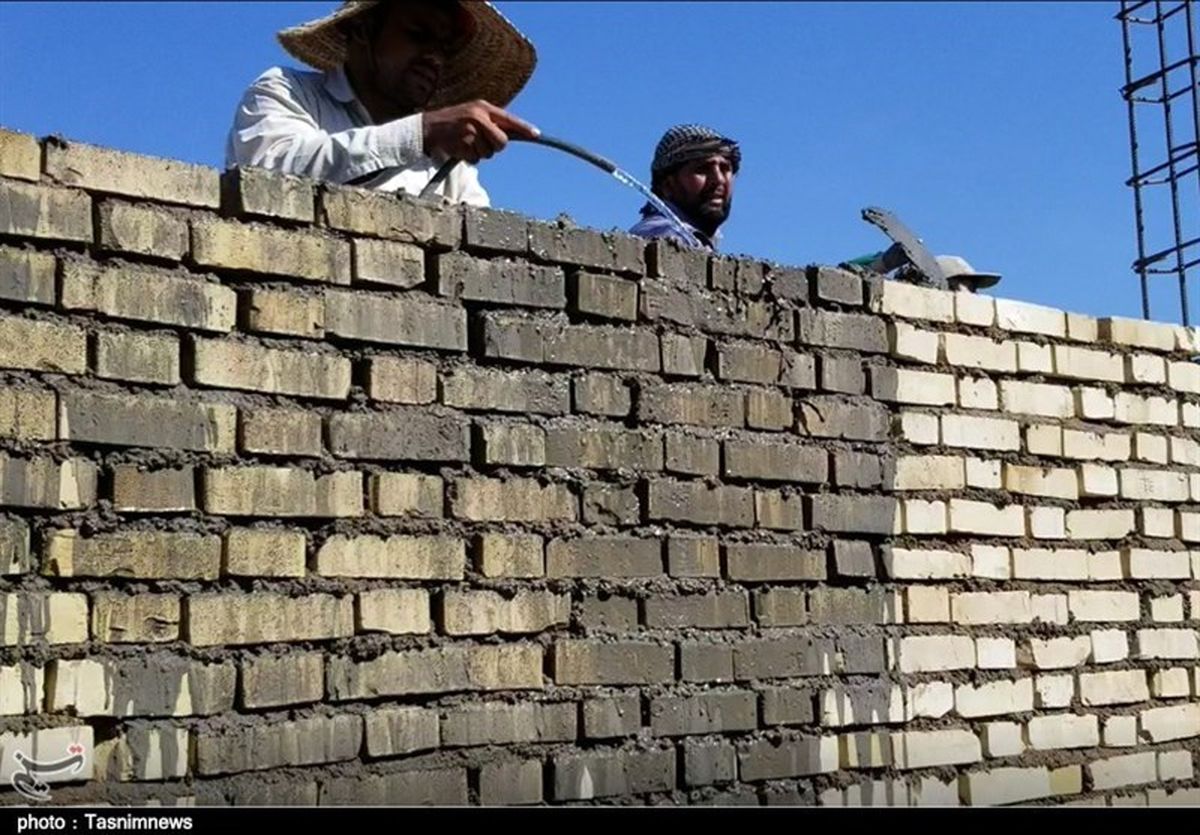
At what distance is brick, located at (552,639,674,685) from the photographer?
141 inches

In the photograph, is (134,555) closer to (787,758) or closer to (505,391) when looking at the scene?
(505,391)

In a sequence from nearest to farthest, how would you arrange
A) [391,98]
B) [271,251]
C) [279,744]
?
1. [279,744]
2. [271,251]
3. [391,98]

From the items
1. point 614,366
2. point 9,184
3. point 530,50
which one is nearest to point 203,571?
point 9,184

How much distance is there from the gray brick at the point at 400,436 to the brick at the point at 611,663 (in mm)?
510

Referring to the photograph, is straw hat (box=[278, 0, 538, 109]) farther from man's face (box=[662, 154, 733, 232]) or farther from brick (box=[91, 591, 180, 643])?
brick (box=[91, 591, 180, 643])

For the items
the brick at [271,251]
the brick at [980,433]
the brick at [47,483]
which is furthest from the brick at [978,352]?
the brick at [47,483]

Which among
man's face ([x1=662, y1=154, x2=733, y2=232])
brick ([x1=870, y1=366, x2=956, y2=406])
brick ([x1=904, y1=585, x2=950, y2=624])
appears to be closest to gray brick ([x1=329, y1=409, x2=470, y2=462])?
brick ([x1=870, y1=366, x2=956, y2=406])

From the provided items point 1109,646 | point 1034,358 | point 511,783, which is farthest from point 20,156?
point 1109,646

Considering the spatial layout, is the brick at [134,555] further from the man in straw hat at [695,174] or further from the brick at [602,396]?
the man in straw hat at [695,174]

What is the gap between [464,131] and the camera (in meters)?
3.67

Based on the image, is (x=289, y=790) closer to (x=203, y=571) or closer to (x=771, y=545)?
(x=203, y=571)

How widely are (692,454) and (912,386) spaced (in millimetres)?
867

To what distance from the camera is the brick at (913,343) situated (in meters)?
4.43

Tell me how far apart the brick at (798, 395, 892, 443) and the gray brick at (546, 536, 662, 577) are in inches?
25.3
